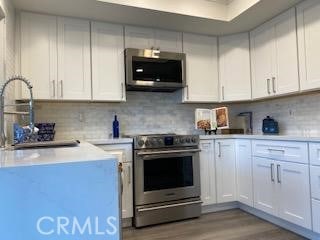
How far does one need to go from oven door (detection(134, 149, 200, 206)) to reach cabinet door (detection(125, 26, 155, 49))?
129 cm

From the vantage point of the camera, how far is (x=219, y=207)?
3178 millimetres

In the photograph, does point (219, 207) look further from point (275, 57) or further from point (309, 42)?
point (309, 42)

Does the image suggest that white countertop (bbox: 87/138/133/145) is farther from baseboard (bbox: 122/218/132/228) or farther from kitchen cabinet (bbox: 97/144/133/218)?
baseboard (bbox: 122/218/132/228)

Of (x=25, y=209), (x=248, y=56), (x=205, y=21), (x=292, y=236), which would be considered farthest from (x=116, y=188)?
(x=248, y=56)

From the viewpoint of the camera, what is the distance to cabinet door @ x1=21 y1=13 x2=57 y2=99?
2639mm

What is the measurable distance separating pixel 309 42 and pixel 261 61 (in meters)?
0.67

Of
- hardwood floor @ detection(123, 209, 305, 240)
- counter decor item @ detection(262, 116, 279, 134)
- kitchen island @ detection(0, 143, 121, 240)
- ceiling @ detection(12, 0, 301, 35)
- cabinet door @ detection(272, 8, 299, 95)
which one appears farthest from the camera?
counter decor item @ detection(262, 116, 279, 134)

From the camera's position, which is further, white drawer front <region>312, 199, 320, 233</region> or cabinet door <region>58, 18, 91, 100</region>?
cabinet door <region>58, 18, 91, 100</region>

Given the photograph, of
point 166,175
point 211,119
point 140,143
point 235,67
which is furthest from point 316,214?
point 235,67

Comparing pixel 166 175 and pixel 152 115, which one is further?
pixel 152 115

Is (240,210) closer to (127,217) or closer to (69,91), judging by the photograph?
(127,217)

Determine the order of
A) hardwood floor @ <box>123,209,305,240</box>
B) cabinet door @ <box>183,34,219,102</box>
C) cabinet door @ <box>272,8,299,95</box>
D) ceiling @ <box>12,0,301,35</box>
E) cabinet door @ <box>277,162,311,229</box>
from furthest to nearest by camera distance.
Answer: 1. cabinet door @ <box>183,34,219,102</box>
2. cabinet door @ <box>272,8,299,95</box>
3. ceiling @ <box>12,0,301,35</box>
4. hardwood floor @ <box>123,209,305,240</box>
5. cabinet door @ <box>277,162,311,229</box>

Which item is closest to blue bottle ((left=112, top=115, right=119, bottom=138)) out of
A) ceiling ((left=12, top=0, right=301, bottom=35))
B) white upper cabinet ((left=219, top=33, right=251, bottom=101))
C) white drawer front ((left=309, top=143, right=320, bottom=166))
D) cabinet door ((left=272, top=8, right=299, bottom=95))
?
ceiling ((left=12, top=0, right=301, bottom=35))

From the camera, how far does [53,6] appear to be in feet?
8.50
